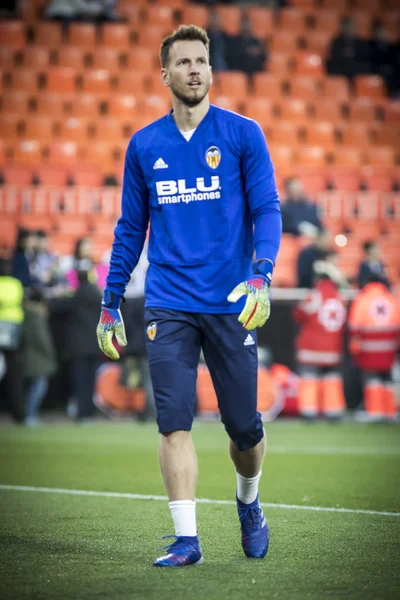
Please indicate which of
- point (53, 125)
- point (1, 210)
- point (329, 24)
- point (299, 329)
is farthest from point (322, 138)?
point (299, 329)

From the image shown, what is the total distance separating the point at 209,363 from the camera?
448cm

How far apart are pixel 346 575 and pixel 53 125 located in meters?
17.7

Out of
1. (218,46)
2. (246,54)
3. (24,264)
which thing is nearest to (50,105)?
(218,46)

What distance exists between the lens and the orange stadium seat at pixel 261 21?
23842mm

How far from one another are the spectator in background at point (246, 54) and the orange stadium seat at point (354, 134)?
2312 mm

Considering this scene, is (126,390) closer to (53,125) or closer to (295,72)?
(53,125)

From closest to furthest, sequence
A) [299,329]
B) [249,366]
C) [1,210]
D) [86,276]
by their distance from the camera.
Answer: [249,366], [86,276], [299,329], [1,210]

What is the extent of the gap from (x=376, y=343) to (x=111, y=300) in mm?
8997

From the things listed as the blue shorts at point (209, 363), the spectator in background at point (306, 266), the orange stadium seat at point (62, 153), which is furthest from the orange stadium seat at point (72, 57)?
the blue shorts at point (209, 363)

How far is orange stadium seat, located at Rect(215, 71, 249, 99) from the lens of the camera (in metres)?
22.1

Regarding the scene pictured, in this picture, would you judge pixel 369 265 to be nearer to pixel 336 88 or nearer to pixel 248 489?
pixel 248 489

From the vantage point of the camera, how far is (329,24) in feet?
80.6

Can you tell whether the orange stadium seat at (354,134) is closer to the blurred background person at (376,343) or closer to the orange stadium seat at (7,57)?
the orange stadium seat at (7,57)

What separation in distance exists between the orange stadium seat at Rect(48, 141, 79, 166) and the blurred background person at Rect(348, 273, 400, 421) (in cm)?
851
